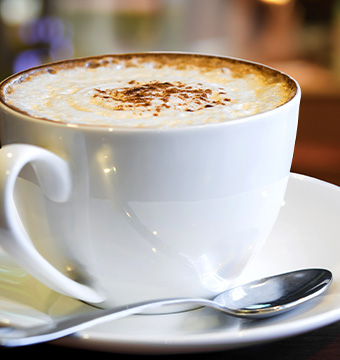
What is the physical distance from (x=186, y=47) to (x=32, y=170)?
249 cm

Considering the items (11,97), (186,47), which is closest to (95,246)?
(11,97)

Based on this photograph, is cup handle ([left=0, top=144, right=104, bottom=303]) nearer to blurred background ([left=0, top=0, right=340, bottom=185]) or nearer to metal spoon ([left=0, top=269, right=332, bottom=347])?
metal spoon ([left=0, top=269, right=332, bottom=347])

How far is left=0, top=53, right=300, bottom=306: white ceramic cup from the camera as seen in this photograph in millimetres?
568

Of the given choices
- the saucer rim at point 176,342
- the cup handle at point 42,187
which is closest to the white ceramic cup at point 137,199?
the cup handle at point 42,187

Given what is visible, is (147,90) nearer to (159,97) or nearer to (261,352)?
(159,97)

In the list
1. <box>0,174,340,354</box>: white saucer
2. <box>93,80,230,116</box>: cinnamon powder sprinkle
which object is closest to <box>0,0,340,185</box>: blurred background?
<box>0,174,340,354</box>: white saucer

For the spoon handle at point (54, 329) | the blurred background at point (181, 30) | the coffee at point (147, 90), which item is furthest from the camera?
the blurred background at point (181, 30)

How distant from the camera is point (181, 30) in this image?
9.82ft

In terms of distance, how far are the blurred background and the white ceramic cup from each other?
2.37 m

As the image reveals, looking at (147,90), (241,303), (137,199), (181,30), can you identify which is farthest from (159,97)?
(181,30)

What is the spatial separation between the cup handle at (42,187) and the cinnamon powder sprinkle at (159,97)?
109 millimetres

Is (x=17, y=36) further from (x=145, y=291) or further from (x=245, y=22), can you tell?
(x=145, y=291)

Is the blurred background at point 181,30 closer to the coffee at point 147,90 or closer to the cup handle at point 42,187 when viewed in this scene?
the coffee at point 147,90

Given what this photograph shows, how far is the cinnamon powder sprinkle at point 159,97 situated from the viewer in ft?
2.14
